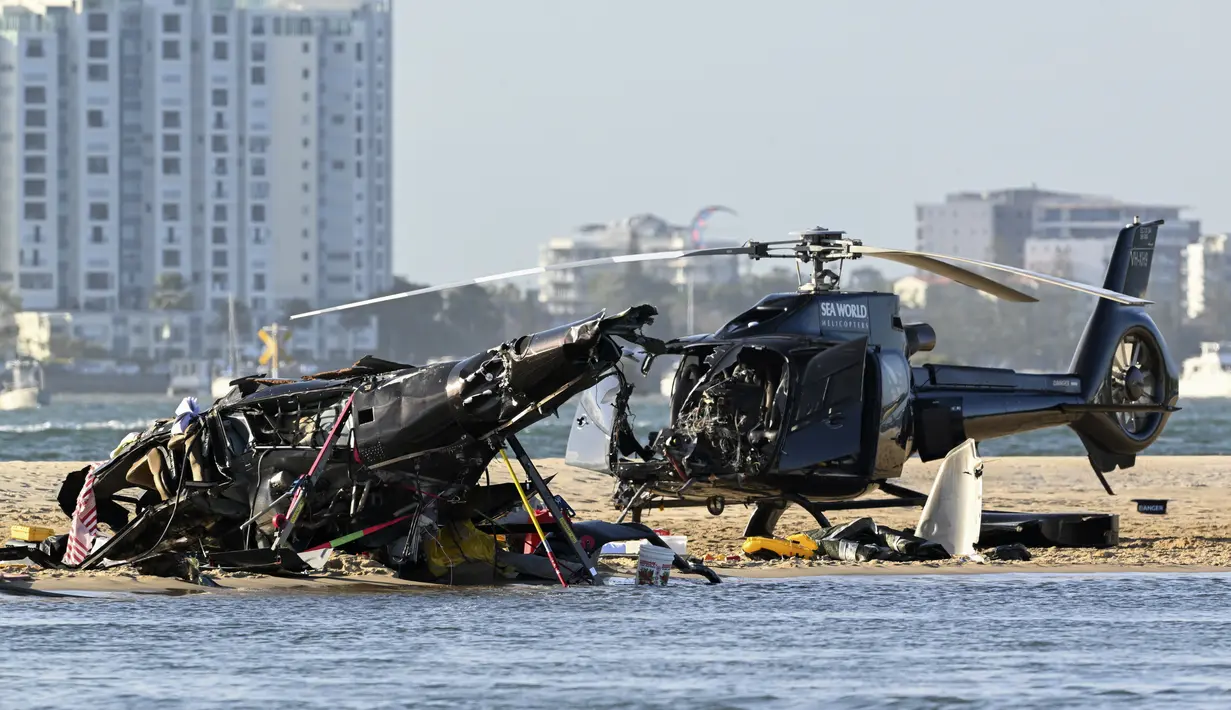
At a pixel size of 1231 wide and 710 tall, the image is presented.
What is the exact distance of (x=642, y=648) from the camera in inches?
625

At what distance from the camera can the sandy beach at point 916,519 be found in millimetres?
19453

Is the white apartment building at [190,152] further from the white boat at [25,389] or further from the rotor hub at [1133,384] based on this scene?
the rotor hub at [1133,384]

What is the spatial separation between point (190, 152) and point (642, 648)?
6403 inches

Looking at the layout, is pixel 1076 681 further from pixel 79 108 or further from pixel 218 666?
pixel 79 108

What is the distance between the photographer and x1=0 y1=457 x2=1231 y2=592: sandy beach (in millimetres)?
19453

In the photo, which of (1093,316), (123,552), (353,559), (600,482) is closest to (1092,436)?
(1093,316)

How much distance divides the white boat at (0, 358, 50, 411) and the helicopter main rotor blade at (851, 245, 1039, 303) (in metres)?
129

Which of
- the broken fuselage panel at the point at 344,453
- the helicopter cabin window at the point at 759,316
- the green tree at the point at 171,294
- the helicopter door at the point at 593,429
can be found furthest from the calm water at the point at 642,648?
the green tree at the point at 171,294

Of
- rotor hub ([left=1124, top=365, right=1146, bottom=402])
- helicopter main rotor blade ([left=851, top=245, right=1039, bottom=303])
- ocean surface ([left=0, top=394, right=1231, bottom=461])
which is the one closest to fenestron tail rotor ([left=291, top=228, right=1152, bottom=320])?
helicopter main rotor blade ([left=851, top=245, right=1039, bottom=303])

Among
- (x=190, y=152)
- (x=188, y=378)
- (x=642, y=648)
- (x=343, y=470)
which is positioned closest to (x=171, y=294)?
(x=188, y=378)

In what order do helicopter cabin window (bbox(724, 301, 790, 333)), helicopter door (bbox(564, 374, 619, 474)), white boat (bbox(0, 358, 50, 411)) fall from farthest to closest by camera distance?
white boat (bbox(0, 358, 50, 411)), helicopter door (bbox(564, 374, 619, 474)), helicopter cabin window (bbox(724, 301, 790, 333))

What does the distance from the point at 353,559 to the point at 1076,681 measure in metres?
8.68

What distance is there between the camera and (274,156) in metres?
175

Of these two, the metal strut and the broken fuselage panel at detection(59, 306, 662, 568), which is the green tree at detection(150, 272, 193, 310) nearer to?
the broken fuselage panel at detection(59, 306, 662, 568)
